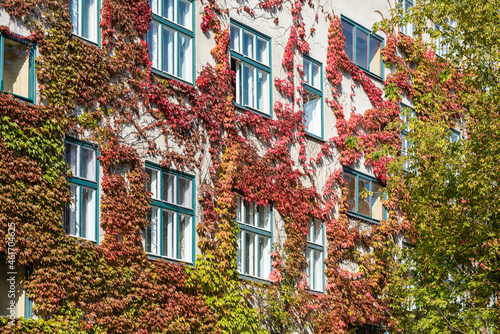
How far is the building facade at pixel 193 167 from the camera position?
14.5m

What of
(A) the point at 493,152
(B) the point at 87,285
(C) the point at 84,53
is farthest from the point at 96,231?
(A) the point at 493,152

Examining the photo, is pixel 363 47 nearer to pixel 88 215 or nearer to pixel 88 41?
pixel 88 41

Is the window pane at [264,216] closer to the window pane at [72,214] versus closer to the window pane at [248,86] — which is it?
the window pane at [248,86]

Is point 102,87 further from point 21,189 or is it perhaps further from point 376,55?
point 376,55

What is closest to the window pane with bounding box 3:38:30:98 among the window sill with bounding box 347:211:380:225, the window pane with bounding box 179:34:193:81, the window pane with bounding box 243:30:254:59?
the window pane with bounding box 179:34:193:81

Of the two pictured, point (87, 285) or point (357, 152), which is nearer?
point (87, 285)

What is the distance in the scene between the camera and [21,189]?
13898mm

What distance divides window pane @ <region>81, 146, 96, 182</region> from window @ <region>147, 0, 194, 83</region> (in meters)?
2.90

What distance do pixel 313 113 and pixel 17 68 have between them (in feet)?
34.0

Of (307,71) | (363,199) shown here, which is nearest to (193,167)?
(307,71)

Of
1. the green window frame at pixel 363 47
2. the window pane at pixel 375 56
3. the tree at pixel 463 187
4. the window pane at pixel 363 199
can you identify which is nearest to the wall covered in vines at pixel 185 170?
the window pane at pixel 363 199

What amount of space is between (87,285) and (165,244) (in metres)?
2.84

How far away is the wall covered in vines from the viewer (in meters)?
14.3

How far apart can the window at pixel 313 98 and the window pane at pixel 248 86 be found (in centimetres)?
237
